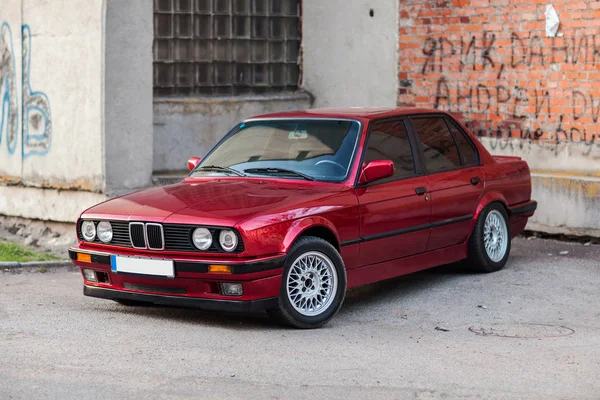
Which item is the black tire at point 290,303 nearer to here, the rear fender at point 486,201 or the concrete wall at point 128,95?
the rear fender at point 486,201

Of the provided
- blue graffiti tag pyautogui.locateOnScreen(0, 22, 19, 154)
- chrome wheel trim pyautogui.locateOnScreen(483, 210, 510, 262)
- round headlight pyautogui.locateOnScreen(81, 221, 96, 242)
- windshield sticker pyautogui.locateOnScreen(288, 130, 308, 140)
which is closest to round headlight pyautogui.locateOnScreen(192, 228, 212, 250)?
round headlight pyautogui.locateOnScreen(81, 221, 96, 242)

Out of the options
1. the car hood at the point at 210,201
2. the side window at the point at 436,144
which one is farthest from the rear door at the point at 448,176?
the car hood at the point at 210,201

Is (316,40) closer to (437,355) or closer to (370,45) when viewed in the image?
(370,45)

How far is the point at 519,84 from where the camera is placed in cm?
1268

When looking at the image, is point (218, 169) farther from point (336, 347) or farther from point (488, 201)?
point (488, 201)

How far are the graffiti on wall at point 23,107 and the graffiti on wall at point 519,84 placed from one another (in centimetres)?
473

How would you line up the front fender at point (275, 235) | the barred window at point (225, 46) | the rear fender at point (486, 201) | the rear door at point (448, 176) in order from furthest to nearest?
the barred window at point (225, 46) → the rear fender at point (486, 201) → the rear door at point (448, 176) → the front fender at point (275, 235)

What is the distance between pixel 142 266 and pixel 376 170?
6.35 ft

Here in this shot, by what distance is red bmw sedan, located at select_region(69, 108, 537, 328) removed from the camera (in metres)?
7.31

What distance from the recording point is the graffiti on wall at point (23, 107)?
12688 mm

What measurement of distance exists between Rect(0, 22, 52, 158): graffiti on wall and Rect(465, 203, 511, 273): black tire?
553 cm

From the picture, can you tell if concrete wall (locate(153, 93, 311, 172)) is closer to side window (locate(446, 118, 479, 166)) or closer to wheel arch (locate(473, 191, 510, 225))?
side window (locate(446, 118, 479, 166))

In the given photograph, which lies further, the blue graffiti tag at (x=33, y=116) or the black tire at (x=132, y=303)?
the blue graffiti tag at (x=33, y=116)

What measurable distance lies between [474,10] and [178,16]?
3.72 m
